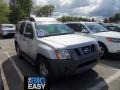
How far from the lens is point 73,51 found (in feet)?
17.8

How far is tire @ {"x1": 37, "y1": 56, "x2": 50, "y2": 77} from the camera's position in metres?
5.63

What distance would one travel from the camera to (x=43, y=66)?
5.89m

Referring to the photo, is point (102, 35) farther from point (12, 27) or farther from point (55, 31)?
point (12, 27)

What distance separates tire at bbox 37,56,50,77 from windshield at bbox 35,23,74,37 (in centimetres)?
98

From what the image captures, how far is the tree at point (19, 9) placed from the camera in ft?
177

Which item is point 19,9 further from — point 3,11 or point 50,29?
point 50,29

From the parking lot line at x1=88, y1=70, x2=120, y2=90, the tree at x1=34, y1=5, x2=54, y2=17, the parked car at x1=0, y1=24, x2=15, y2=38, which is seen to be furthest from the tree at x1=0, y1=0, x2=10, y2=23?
the parking lot line at x1=88, y1=70, x2=120, y2=90

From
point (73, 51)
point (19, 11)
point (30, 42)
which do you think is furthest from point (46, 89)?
point (19, 11)

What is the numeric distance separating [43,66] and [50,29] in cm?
166

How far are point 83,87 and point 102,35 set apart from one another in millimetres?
3783
